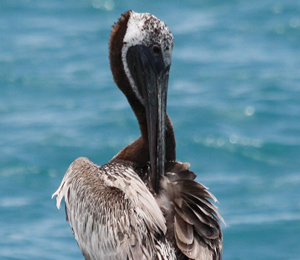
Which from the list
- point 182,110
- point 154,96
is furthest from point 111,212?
point 182,110

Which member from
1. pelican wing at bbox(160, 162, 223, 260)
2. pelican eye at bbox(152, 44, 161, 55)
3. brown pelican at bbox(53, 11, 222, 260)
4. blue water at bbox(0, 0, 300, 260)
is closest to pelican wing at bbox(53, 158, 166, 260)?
brown pelican at bbox(53, 11, 222, 260)

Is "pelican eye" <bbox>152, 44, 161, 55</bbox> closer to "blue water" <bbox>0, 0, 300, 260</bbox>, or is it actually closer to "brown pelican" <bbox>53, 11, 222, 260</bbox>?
"brown pelican" <bbox>53, 11, 222, 260</bbox>

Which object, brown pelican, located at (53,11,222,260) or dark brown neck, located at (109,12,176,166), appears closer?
brown pelican, located at (53,11,222,260)

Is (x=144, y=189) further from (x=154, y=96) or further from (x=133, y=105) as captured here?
(x=133, y=105)

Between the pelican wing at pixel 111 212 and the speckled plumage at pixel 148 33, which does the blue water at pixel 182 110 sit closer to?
the pelican wing at pixel 111 212

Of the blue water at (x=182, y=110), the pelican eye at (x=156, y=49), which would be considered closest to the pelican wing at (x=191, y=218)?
the pelican eye at (x=156, y=49)

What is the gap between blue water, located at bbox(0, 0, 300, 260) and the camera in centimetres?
896

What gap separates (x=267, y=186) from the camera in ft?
31.6

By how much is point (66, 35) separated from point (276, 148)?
3931mm

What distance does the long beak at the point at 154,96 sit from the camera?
18.8ft

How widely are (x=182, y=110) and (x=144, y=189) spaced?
5.24m

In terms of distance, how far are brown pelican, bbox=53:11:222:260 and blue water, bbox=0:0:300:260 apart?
97.6 inches

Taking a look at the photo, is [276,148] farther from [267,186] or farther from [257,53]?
[257,53]

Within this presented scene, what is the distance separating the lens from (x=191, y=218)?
5555 mm
